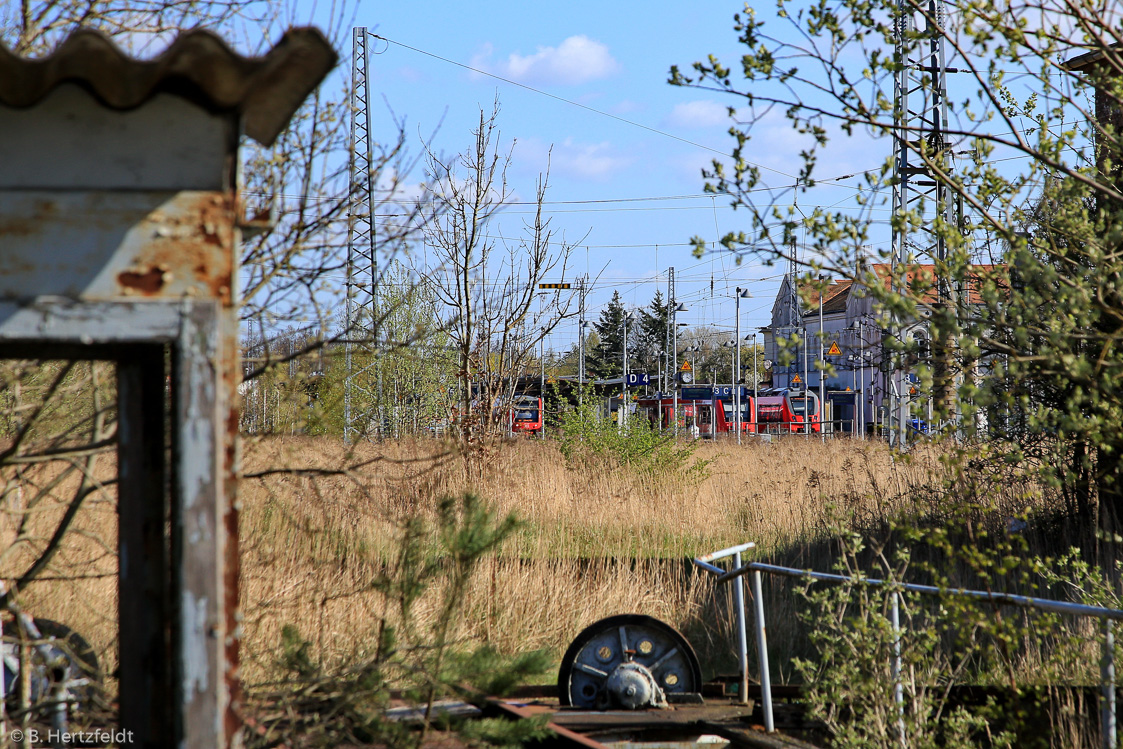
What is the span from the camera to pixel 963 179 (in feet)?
14.7

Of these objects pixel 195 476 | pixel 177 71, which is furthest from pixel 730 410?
pixel 177 71

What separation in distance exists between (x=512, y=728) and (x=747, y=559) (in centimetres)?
730

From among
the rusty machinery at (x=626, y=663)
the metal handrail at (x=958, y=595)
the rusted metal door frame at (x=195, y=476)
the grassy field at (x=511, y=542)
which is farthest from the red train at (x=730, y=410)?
the rusted metal door frame at (x=195, y=476)

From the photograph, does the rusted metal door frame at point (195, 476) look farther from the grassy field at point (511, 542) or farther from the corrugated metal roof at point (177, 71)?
the grassy field at point (511, 542)

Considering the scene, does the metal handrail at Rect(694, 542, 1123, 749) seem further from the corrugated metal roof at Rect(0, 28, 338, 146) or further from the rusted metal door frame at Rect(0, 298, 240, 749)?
the corrugated metal roof at Rect(0, 28, 338, 146)

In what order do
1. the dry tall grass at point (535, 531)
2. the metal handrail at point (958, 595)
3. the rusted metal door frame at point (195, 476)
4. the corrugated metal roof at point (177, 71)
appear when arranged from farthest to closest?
the dry tall grass at point (535, 531)
the metal handrail at point (958, 595)
the rusted metal door frame at point (195, 476)
the corrugated metal roof at point (177, 71)

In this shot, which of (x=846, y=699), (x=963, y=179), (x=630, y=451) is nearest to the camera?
(x=963, y=179)

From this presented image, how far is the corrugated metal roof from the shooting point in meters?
1.82

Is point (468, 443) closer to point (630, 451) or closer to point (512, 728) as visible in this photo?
point (630, 451)

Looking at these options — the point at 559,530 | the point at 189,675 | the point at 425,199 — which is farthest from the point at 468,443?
the point at 189,675

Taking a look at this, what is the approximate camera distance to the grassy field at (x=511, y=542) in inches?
223

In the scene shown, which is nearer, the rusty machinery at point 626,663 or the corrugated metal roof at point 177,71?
the corrugated metal roof at point 177,71

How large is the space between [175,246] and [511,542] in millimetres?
8475

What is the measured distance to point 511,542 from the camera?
33.4 ft
